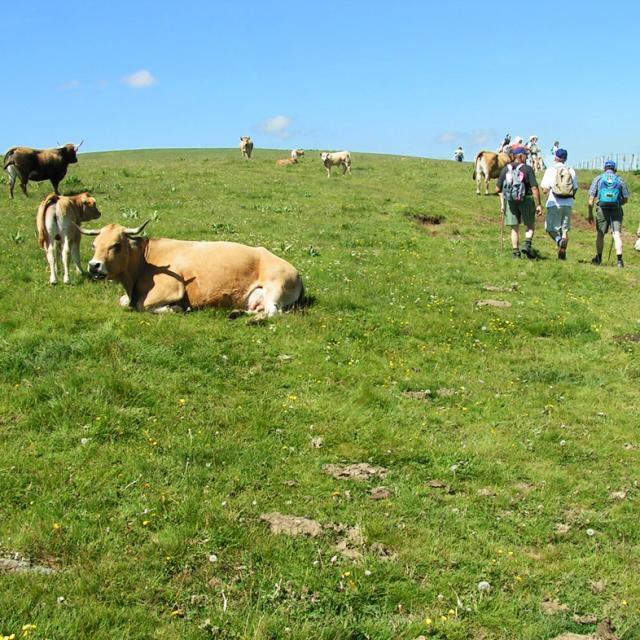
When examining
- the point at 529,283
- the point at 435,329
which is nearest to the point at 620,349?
the point at 435,329

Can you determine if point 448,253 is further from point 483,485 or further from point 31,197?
point 31,197

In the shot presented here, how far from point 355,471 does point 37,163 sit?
68.9 ft

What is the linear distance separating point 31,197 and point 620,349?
1954 centimetres

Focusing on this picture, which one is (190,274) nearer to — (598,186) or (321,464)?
(321,464)

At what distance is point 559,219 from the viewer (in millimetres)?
17812

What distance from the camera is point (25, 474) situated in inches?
242

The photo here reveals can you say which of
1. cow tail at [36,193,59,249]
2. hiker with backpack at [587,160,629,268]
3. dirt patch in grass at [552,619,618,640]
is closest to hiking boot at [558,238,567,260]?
hiker with backpack at [587,160,629,268]

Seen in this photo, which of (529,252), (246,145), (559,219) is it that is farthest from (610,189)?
(246,145)

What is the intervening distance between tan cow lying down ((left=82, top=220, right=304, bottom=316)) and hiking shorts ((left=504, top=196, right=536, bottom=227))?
8.30 meters

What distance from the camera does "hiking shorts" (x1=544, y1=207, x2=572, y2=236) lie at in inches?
695

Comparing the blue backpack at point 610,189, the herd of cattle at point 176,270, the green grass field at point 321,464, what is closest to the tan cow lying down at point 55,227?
the herd of cattle at point 176,270

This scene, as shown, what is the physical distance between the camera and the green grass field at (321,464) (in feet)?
16.0

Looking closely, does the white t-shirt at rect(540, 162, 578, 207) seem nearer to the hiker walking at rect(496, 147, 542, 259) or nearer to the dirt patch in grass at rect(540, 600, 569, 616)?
the hiker walking at rect(496, 147, 542, 259)

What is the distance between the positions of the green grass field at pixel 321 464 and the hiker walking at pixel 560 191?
15.0ft
